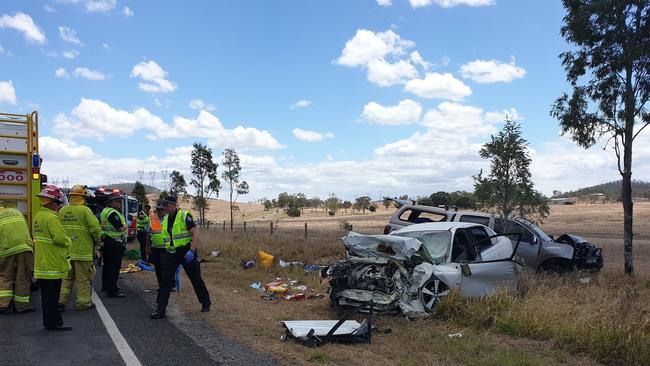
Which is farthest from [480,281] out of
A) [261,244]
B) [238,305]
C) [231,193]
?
[231,193]

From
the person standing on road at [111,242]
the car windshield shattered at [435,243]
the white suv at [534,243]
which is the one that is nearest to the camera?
the car windshield shattered at [435,243]

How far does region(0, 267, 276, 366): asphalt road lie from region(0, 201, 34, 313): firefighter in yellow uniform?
0.22 metres

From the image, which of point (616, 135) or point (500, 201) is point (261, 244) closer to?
point (500, 201)

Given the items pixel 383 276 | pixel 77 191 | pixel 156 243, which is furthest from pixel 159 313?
pixel 383 276

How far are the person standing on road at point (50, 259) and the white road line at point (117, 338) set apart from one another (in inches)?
20.9

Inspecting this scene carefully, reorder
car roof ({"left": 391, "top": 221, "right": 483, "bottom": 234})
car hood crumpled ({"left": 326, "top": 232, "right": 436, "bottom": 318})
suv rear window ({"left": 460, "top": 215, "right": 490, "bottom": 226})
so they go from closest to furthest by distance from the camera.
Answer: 1. car hood crumpled ({"left": 326, "top": 232, "right": 436, "bottom": 318})
2. car roof ({"left": 391, "top": 221, "right": 483, "bottom": 234})
3. suv rear window ({"left": 460, "top": 215, "right": 490, "bottom": 226})

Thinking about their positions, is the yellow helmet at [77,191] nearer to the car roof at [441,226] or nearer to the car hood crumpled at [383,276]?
the car hood crumpled at [383,276]

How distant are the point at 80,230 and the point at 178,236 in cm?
160

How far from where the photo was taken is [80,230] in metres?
8.12

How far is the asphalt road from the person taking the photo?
5473 mm

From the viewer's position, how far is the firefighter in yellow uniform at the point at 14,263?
300 inches

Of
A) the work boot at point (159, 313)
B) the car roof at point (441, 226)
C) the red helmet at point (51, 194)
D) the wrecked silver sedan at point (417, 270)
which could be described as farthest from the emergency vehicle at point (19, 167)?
the car roof at point (441, 226)

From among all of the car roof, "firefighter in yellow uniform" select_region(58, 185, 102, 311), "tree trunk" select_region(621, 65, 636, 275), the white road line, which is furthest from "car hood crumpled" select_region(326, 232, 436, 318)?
"tree trunk" select_region(621, 65, 636, 275)

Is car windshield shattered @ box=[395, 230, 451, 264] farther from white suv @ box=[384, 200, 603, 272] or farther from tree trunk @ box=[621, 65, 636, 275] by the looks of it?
tree trunk @ box=[621, 65, 636, 275]
